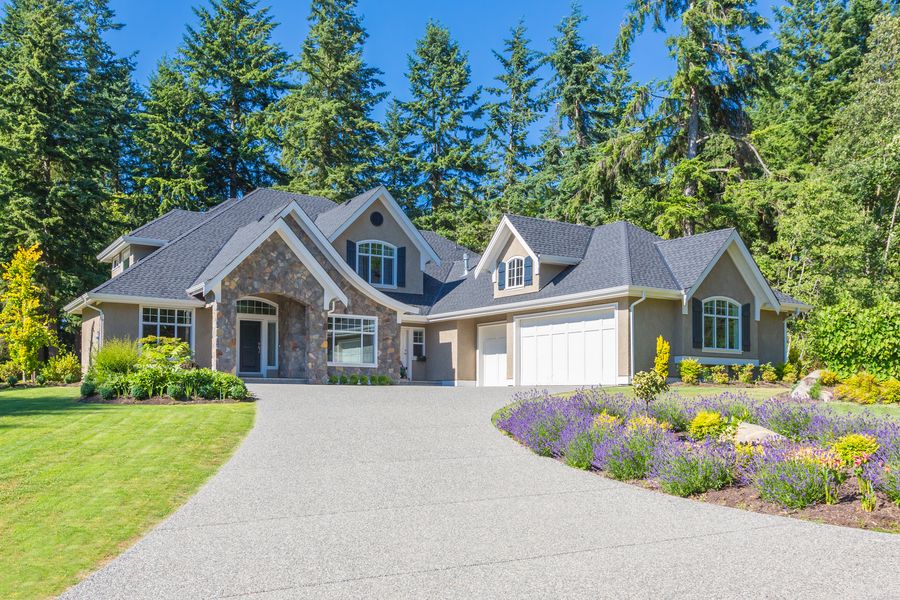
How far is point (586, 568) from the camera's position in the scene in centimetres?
575

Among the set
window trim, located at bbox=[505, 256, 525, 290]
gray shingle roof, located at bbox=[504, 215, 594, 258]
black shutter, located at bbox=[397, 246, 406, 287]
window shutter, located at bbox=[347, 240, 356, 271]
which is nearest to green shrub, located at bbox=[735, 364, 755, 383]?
gray shingle roof, located at bbox=[504, 215, 594, 258]

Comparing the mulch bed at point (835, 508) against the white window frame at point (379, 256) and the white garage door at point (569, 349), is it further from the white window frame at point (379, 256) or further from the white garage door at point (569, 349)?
the white window frame at point (379, 256)

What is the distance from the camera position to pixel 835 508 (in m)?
7.53

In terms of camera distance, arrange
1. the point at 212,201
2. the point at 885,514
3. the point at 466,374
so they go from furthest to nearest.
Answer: the point at 212,201 → the point at 466,374 → the point at 885,514

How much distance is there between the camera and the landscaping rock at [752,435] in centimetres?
971

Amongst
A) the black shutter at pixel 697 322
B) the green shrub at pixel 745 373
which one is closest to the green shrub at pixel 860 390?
the green shrub at pixel 745 373

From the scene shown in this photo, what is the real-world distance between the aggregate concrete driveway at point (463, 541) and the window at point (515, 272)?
612 inches

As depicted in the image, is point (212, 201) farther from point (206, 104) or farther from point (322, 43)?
point (322, 43)

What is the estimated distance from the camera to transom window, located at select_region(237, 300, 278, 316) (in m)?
24.7

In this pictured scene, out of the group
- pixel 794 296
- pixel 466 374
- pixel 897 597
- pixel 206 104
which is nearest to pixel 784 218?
pixel 794 296

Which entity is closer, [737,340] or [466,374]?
[737,340]

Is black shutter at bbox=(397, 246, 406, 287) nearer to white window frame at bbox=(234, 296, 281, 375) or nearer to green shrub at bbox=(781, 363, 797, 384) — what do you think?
white window frame at bbox=(234, 296, 281, 375)

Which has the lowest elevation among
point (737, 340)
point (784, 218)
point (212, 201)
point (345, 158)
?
point (737, 340)

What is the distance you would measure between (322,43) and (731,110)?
23.6 meters
